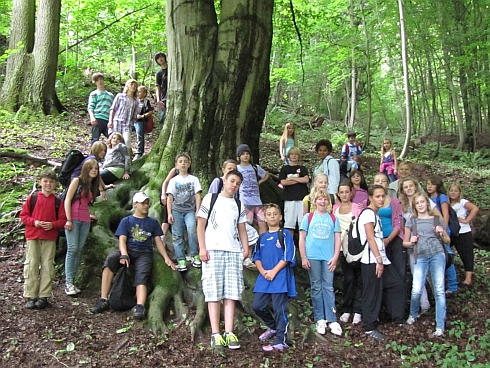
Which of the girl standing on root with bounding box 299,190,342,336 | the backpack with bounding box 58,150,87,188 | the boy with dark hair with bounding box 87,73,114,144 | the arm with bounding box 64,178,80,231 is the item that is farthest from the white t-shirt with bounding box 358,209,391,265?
the boy with dark hair with bounding box 87,73,114,144

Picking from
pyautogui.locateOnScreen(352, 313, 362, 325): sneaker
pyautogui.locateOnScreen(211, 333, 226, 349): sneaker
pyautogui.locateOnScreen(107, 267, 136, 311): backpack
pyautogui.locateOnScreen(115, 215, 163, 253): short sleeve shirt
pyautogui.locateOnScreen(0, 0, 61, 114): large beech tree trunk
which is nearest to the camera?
pyautogui.locateOnScreen(211, 333, 226, 349): sneaker

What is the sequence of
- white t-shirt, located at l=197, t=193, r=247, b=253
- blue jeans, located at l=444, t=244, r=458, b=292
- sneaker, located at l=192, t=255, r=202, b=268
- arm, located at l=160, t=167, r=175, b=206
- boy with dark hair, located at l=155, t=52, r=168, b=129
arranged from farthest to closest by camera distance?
1. boy with dark hair, located at l=155, t=52, r=168, b=129
2. blue jeans, located at l=444, t=244, r=458, b=292
3. arm, located at l=160, t=167, r=175, b=206
4. sneaker, located at l=192, t=255, r=202, b=268
5. white t-shirt, located at l=197, t=193, r=247, b=253

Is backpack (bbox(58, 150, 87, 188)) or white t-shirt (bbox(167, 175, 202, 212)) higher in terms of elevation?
backpack (bbox(58, 150, 87, 188))

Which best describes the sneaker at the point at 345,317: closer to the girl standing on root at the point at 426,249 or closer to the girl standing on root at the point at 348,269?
the girl standing on root at the point at 348,269

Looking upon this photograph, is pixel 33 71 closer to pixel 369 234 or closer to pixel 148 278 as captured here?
pixel 148 278

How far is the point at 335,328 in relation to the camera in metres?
5.29

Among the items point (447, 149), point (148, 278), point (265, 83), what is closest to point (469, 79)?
point (447, 149)

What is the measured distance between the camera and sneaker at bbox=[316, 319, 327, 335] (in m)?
5.23

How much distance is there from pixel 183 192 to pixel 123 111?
3010mm

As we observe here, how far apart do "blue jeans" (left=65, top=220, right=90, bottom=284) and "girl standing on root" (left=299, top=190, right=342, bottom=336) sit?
275 cm

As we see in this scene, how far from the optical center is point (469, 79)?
19938 millimetres

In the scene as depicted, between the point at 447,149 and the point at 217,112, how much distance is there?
17.0m

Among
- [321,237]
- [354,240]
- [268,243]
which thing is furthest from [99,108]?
[354,240]

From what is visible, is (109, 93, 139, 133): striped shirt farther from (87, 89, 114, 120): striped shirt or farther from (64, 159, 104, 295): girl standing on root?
(64, 159, 104, 295): girl standing on root
